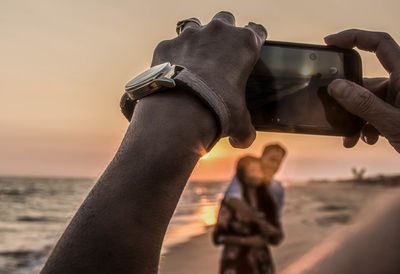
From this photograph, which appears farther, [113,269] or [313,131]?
[313,131]

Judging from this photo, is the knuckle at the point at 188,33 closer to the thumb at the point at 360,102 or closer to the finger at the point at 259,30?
the finger at the point at 259,30

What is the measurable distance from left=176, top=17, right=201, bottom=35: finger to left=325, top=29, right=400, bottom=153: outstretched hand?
1.65 ft

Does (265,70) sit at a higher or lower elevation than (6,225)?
higher

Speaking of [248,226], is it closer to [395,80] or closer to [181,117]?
[395,80]

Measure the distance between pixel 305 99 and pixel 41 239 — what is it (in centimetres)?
1553

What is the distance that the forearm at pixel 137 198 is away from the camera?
830mm

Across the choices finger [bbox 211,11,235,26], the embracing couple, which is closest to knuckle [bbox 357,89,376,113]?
finger [bbox 211,11,235,26]

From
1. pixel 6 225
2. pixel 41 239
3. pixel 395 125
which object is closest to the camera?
pixel 395 125

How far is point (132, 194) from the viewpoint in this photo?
855 millimetres

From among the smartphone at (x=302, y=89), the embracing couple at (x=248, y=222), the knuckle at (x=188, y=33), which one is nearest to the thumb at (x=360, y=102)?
the smartphone at (x=302, y=89)

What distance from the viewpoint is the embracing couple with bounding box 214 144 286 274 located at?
17.0 feet

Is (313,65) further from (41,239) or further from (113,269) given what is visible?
(41,239)

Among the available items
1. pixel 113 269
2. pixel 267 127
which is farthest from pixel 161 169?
pixel 267 127

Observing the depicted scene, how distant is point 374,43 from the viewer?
1.63 m
